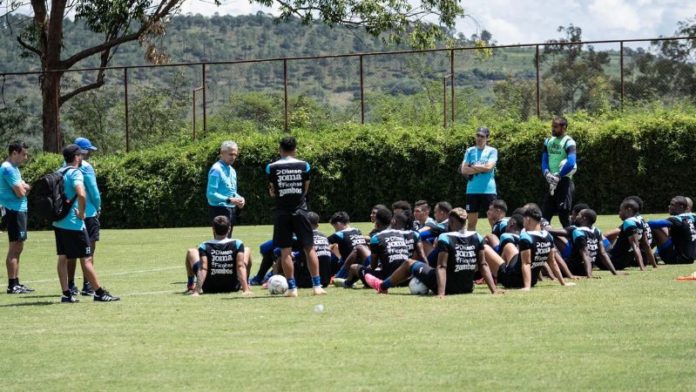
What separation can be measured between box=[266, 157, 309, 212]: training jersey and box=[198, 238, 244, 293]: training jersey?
0.83 metres

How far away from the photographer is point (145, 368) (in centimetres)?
977

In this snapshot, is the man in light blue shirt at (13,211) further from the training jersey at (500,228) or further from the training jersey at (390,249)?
the training jersey at (500,228)

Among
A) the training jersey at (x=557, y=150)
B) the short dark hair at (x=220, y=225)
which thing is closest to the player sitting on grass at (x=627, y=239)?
the training jersey at (x=557, y=150)

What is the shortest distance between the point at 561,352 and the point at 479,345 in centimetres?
79

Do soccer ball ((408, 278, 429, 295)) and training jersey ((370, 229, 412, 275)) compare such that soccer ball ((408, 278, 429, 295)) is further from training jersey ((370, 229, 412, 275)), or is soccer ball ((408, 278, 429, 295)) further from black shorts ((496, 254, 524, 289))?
black shorts ((496, 254, 524, 289))

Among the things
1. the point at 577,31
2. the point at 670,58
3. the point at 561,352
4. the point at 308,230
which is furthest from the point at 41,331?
the point at 577,31

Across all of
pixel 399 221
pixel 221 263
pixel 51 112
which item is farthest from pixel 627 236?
pixel 51 112

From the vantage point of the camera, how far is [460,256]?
14.4 m

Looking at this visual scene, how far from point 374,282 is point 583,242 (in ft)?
10.5

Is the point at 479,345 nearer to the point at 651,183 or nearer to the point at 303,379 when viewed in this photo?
the point at 303,379

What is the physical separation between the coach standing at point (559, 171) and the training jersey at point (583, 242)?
72.5 inches

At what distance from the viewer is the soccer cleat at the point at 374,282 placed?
50.0ft

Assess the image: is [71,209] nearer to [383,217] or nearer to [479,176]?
[383,217]

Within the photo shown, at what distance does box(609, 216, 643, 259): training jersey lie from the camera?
17616 millimetres
